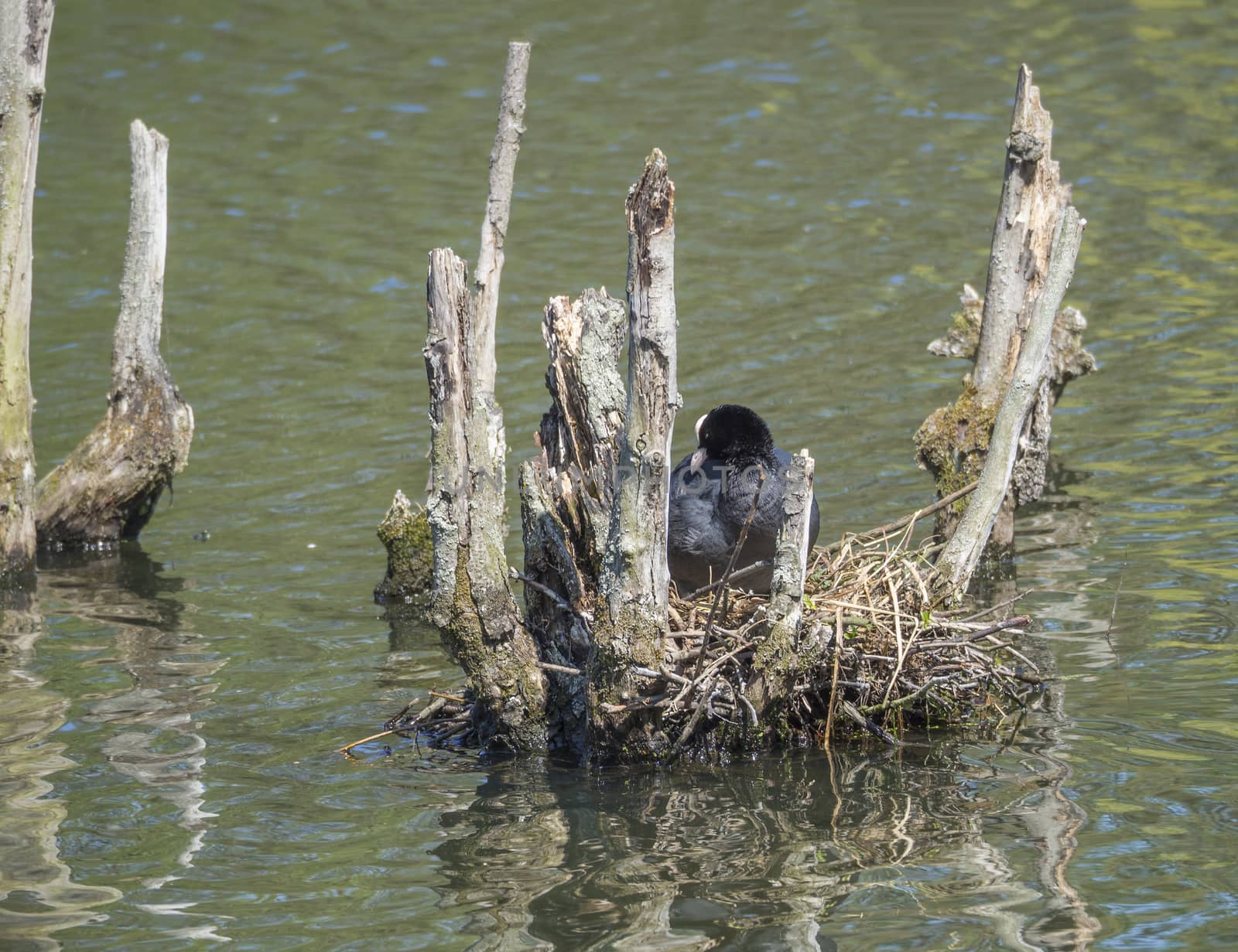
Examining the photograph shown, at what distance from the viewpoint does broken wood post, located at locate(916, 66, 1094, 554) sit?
916cm

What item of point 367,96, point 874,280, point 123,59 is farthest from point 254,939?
point 123,59

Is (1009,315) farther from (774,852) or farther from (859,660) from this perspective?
(774,852)

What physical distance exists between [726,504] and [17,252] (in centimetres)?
504

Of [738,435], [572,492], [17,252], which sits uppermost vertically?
[17,252]

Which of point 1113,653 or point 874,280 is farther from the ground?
point 874,280

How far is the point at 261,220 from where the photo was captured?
1828 cm

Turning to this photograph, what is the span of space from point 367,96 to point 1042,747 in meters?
16.5

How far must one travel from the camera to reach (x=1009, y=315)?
9.32 metres

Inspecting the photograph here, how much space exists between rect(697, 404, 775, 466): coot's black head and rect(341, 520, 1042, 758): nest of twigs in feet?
2.09

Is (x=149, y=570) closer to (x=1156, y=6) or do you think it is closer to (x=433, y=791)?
(x=433, y=791)

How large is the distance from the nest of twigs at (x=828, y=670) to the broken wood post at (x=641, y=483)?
11 cm

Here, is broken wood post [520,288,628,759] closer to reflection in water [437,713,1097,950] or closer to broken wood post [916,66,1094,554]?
reflection in water [437,713,1097,950]

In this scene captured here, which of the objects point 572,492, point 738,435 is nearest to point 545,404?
point 738,435

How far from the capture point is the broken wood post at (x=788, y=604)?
652 centimetres
